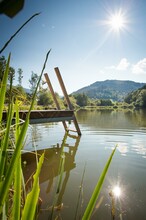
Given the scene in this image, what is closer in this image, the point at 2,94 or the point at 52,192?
the point at 2,94

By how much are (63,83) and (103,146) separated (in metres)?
3.35

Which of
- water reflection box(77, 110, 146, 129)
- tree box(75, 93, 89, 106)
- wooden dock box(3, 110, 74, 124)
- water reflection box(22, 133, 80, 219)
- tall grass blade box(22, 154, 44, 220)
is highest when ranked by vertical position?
tree box(75, 93, 89, 106)

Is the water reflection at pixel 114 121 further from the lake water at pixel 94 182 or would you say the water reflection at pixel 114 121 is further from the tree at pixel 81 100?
the tree at pixel 81 100

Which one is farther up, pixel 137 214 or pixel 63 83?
pixel 63 83

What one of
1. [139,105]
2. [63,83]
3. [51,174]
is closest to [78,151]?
[51,174]

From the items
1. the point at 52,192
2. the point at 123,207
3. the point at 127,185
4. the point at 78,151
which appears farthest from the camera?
the point at 78,151

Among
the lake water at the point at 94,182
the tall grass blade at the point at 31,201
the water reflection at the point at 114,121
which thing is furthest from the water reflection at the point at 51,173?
the water reflection at the point at 114,121

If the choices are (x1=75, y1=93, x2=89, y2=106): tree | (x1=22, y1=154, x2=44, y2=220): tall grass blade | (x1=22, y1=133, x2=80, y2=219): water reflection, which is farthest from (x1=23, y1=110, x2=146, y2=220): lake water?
(x1=75, y1=93, x2=89, y2=106): tree

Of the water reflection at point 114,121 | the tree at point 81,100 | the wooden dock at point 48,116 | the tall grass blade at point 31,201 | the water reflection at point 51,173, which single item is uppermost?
the tree at point 81,100

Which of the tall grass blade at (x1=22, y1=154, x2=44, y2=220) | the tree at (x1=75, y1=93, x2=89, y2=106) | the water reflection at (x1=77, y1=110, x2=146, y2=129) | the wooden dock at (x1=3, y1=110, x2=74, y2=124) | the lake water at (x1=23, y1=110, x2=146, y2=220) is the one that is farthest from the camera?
the tree at (x1=75, y1=93, x2=89, y2=106)

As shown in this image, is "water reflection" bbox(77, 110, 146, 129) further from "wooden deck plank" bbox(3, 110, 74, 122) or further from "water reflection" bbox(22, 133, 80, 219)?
"water reflection" bbox(22, 133, 80, 219)

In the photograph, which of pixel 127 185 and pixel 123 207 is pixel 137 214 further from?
pixel 127 185

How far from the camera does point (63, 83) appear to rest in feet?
24.2

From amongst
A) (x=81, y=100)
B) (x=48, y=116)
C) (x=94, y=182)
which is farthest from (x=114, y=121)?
(x=81, y=100)
